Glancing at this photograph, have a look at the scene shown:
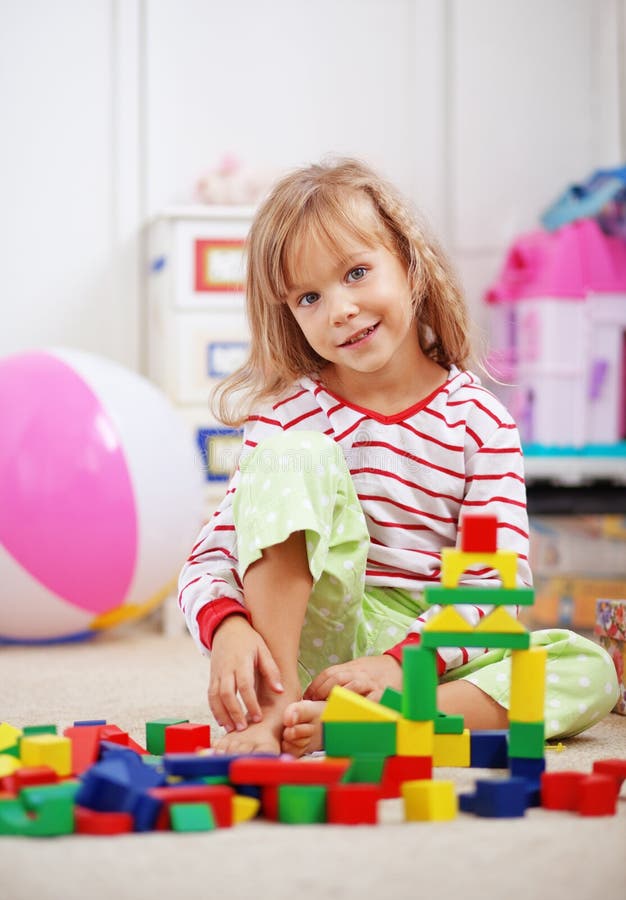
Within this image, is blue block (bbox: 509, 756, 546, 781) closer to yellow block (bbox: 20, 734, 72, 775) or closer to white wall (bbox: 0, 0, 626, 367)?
yellow block (bbox: 20, 734, 72, 775)

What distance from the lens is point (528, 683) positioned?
0.87 m

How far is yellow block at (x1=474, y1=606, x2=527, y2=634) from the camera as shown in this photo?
2.79 feet

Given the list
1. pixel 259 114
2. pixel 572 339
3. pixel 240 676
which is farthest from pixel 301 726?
pixel 259 114

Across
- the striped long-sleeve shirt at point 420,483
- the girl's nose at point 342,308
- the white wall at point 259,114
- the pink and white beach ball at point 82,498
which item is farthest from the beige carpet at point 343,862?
the white wall at point 259,114

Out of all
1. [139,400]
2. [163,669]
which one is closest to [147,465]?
[139,400]

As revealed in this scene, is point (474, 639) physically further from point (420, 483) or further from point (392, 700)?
point (420, 483)

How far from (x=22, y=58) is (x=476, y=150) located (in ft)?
3.14

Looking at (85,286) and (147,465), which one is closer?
(147,465)

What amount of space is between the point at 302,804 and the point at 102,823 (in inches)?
5.2

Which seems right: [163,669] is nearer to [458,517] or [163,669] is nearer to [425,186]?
[458,517]

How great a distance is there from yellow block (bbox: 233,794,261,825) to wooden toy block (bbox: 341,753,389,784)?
3.0 inches

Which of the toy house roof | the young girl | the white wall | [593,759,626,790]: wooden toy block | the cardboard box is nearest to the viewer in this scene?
[593,759,626,790]: wooden toy block

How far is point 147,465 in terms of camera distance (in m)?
1.86

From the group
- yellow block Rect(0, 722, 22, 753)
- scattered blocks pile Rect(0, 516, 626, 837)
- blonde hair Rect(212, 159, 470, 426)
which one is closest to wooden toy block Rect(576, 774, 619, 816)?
scattered blocks pile Rect(0, 516, 626, 837)
